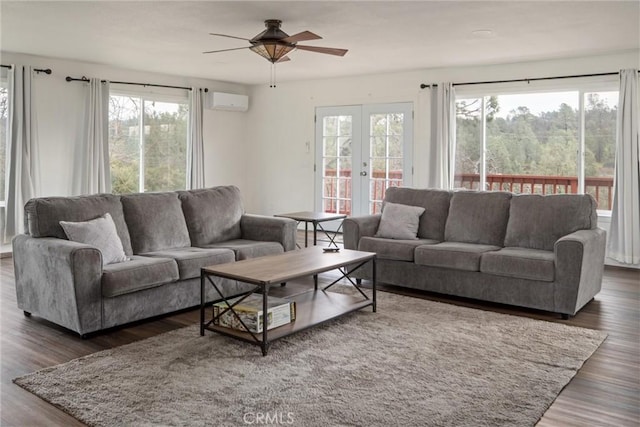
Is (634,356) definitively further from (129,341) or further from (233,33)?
(233,33)

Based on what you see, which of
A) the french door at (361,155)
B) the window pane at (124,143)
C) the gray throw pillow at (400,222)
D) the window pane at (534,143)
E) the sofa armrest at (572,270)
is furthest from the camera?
the french door at (361,155)

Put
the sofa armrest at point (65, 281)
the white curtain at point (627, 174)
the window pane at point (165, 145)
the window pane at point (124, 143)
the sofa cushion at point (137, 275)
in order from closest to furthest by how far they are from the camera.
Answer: the sofa armrest at point (65, 281) < the sofa cushion at point (137, 275) < the white curtain at point (627, 174) < the window pane at point (124, 143) < the window pane at point (165, 145)

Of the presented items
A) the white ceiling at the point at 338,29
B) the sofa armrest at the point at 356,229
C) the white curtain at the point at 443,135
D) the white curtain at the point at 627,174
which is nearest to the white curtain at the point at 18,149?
the white ceiling at the point at 338,29

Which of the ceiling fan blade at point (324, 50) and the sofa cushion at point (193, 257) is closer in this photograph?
the sofa cushion at point (193, 257)

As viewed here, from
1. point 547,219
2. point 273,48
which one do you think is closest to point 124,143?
point 273,48

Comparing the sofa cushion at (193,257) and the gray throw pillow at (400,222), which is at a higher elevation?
the gray throw pillow at (400,222)

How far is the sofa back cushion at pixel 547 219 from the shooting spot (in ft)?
15.8

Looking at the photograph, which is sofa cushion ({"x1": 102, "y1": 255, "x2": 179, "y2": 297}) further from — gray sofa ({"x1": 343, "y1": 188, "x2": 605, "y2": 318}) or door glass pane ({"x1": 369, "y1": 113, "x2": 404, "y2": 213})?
door glass pane ({"x1": 369, "y1": 113, "x2": 404, "y2": 213})

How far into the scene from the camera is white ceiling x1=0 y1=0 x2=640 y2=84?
4508 mm

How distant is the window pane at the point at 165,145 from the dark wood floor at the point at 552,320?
3377mm

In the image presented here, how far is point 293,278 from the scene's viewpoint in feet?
11.8

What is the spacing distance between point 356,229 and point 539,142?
3.07m

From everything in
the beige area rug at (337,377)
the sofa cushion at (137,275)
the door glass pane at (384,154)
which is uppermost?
the door glass pane at (384,154)

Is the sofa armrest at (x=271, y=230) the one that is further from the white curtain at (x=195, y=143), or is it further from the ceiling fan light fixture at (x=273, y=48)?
the white curtain at (x=195, y=143)
